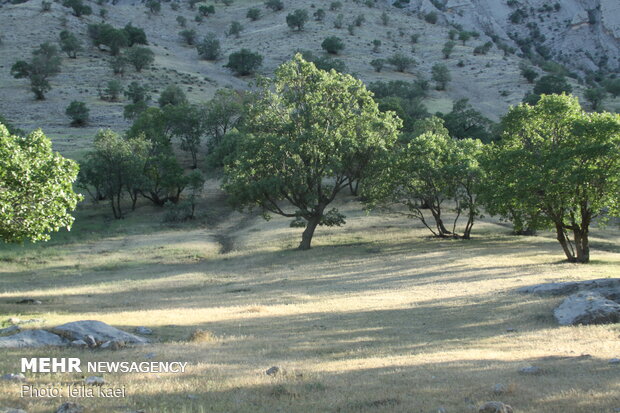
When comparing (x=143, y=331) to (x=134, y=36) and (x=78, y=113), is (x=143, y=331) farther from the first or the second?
(x=134, y=36)

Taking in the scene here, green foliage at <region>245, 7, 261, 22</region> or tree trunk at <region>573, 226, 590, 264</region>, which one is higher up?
green foliage at <region>245, 7, 261, 22</region>

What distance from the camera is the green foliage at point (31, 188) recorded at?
693 inches

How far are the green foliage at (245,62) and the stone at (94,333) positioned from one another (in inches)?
4727

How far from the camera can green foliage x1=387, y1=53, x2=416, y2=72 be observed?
433ft

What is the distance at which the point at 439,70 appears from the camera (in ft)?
402

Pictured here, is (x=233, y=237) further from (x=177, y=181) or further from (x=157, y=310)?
(x=157, y=310)

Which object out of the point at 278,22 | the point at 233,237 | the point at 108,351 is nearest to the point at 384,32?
the point at 278,22

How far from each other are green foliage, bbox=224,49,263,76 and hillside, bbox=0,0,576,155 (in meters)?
2.77

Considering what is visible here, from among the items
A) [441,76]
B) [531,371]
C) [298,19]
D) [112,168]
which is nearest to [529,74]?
[441,76]

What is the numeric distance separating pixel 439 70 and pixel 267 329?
11692 cm

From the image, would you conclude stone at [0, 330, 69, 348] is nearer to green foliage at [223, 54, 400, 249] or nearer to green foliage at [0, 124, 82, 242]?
green foliage at [0, 124, 82, 242]

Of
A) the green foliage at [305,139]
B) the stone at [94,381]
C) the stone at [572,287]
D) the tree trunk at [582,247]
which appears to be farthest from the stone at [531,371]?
the green foliage at [305,139]

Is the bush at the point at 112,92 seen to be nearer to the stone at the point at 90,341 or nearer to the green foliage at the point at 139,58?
the green foliage at the point at 139,58

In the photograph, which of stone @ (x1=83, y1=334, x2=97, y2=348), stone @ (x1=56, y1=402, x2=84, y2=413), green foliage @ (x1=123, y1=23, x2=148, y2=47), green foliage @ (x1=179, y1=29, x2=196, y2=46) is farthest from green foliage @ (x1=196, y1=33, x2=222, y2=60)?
stone @ (x1=56, y1=402, x2=84, y2=413)
